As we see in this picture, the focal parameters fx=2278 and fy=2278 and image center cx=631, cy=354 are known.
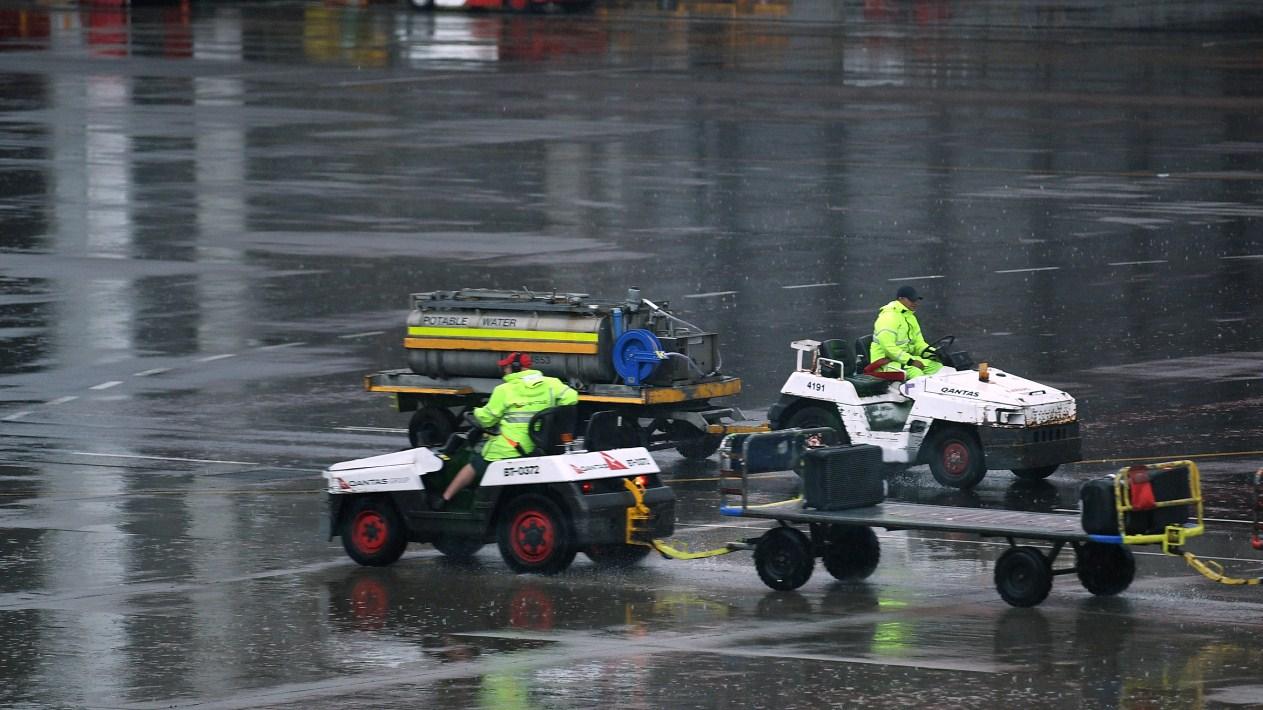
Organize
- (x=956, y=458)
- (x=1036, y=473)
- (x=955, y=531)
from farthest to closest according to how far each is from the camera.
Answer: (x=1036, y=473)
(x=956, y=458)
(x=955, y=531)

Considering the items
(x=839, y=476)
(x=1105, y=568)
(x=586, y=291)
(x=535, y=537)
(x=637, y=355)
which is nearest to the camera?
(x=1105, y=568)

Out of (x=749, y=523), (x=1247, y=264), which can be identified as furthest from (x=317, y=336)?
(x=1247, y=264)

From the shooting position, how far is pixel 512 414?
20.3m

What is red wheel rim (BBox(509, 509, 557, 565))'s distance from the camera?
19562mm

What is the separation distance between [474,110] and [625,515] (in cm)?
4897

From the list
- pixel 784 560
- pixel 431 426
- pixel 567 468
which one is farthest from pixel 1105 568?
pixel 431 426

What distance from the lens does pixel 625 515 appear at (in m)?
19.6

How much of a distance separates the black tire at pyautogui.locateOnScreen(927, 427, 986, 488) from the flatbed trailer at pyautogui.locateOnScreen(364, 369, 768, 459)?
2.03m

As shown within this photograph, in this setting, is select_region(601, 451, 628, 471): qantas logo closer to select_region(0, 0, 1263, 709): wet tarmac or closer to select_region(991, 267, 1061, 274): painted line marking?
select_region(0, 0, 1263, 709): wet tarmac

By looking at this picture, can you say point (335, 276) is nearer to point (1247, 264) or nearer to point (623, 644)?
point (1247, 264)

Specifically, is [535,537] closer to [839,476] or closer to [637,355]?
[839,476]

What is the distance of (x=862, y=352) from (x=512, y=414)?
6.02 metres

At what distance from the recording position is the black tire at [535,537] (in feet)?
64.0

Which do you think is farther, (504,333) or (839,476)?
(504,333)
